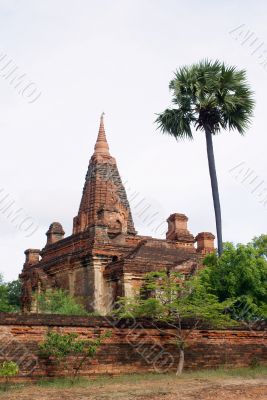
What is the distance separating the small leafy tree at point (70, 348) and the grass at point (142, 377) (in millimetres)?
392

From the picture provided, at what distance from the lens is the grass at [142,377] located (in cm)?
1144

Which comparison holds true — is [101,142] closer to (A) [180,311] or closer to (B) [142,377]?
(A) [180,311]

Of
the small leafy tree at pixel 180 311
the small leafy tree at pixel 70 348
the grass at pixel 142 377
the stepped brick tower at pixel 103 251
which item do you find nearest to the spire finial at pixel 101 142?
the stepped brick tower at pixel 103 251

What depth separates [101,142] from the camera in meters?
33.1

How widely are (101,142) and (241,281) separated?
17.9 m

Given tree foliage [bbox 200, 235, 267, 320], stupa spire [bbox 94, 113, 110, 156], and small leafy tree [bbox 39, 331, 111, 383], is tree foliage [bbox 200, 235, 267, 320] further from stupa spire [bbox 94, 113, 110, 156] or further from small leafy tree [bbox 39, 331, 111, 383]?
stupa spire [bbox 94, 113, 110, 156]

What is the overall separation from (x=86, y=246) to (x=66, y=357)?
A: 1354 centimetres

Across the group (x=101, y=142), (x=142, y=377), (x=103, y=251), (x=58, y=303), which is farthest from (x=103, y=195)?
(x=142, y=377)

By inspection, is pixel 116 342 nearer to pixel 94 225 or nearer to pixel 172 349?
pixel 172 349

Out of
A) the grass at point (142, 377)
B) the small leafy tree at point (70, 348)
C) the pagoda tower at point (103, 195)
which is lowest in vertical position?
the grass at point (142, 377)

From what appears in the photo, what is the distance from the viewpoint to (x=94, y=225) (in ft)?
86.3

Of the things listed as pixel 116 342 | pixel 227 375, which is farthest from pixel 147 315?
pixel 227 375

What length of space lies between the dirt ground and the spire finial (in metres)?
21.9

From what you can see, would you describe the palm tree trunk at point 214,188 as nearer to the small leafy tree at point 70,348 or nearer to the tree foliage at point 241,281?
the tree foliage at point 241,281
